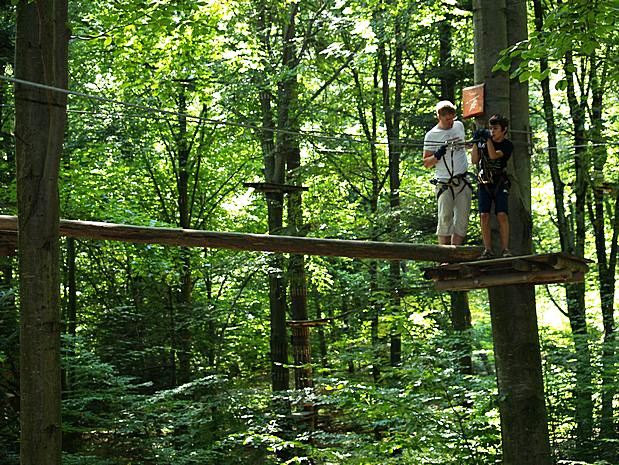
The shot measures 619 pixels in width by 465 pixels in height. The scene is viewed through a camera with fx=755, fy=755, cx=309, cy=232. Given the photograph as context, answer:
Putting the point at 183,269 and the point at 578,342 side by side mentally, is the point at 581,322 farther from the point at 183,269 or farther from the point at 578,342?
the point at 183,269

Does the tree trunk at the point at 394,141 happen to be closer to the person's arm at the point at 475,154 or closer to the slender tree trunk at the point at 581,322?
the slender tree trunk at the point at 581,322

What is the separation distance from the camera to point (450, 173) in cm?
613

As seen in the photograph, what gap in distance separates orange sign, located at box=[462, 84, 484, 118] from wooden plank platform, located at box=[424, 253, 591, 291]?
1275 millimetres

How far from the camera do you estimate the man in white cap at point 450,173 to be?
606cm

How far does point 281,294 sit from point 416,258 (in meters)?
5.97

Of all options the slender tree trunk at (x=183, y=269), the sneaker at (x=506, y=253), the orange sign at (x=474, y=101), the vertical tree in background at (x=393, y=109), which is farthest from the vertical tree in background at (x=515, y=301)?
the slender tree trunk at (x=183, y=269)

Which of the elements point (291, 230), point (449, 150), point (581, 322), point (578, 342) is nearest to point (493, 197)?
point (449, 150)

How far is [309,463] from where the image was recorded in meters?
9.35

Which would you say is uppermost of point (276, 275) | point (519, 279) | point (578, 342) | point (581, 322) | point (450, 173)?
point (450, 173)

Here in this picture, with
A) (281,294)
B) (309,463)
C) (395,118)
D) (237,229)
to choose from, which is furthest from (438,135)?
(237,229)

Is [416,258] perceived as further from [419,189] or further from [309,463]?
[419,189]

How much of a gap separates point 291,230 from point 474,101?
506cm

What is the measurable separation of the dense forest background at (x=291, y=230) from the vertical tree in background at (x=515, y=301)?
13.6 inches

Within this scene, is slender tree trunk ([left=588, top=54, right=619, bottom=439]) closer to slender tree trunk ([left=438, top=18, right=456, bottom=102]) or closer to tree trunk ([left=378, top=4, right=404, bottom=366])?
slender tree trunk ([left=438, top=18, right=456, bottom=102])
